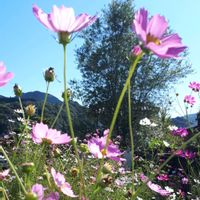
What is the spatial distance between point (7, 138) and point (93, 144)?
3.78 m

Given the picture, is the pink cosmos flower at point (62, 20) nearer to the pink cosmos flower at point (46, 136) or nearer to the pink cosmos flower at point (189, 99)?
the pink cosmos flower at point (46, 136)

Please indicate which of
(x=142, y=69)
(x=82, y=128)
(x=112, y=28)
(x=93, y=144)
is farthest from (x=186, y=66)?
(x=93, y=144)

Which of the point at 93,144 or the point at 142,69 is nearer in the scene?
the point at 93,144

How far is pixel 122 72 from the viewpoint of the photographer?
18.0m

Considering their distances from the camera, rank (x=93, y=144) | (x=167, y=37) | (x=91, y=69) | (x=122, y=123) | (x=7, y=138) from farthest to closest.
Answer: (x=91, y=69) → (x=122, y=123) → (x=7, y=138) → (x=93, y=144) → (x=167, y=37)

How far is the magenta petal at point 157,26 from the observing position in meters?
0.68

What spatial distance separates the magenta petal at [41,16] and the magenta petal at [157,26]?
0.14 m

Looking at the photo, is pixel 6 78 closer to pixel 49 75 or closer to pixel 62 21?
pixel 62 21

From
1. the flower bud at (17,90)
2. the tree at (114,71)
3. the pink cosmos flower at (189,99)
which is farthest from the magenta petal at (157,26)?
the tree at (114,71)

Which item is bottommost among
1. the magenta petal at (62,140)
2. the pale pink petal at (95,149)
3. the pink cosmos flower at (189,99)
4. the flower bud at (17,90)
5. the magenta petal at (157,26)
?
the pale pink petal at (95,149)

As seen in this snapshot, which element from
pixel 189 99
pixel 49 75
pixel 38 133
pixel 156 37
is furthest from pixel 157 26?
pixel 189 99

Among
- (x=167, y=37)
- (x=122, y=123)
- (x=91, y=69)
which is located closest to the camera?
(x=167, y=37)

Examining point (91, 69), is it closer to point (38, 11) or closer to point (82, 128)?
point (82, 128)

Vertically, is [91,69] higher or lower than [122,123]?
higher
